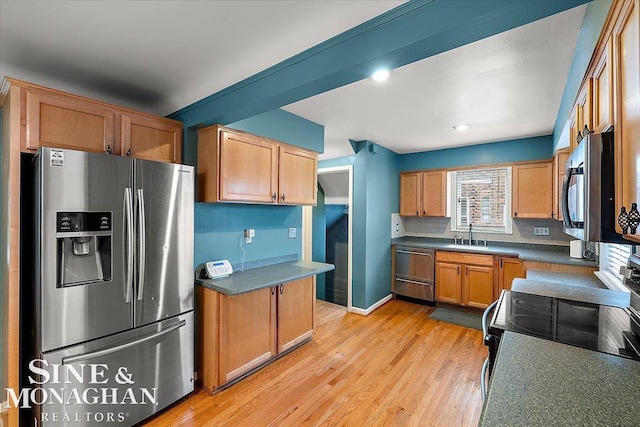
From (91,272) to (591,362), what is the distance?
247 cm

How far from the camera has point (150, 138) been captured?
2201 millimetres

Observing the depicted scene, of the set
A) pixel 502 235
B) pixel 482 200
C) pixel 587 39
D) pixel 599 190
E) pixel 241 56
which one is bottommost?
pixel 502 235

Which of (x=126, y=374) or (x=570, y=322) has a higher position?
(x=570, y=322)

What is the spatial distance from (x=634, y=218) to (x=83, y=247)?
8.10ft

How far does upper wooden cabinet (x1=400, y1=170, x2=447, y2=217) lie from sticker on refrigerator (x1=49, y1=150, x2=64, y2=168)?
4.28 metres

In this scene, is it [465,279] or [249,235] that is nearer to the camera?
[249,235]

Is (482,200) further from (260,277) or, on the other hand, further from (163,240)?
(163,240)

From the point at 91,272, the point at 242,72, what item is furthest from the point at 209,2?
the point at 91,272

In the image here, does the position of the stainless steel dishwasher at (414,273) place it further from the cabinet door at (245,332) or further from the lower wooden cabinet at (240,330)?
the cabinet door at (245,332)

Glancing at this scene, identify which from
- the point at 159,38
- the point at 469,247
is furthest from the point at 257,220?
the point at 469,247

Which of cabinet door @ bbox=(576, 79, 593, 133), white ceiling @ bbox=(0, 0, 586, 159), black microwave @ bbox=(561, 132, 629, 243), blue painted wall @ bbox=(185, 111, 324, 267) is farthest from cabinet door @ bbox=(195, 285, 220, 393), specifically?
cabinet door @ bbox=(576, 79, 593, 133)

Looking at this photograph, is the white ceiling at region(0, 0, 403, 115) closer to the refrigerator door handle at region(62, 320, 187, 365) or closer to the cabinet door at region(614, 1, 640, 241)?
the cabinet door at region(614, 1, 640, 241)

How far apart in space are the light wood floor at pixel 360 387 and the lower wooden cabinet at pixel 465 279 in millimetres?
604

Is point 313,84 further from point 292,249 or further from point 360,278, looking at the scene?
point 360,278
